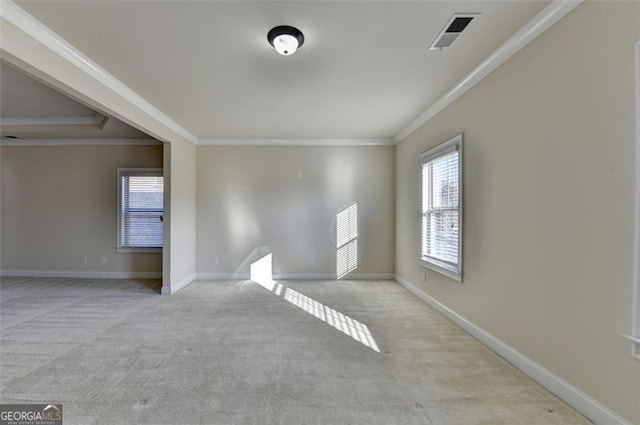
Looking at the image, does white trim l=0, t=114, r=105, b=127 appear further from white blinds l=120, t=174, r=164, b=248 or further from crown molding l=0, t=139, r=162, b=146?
white blinds l=120, t=174, r=164, b=248

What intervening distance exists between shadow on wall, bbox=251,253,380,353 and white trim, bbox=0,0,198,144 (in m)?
3.05

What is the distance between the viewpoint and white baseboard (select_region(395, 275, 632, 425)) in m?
1.63

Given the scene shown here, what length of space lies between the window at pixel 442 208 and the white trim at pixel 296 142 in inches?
56.8

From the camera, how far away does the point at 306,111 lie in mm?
3873

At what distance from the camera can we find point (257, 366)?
2.30 metres

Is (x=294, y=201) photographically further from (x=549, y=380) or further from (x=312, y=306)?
(x=549, y=380)

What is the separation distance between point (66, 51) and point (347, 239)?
4.41m

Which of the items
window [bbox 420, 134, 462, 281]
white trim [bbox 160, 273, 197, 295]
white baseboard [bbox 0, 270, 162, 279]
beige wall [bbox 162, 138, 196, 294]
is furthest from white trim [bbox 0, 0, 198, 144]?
window [bbox 420, 134, 462, 281]

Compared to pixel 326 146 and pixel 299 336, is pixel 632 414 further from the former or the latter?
pixel 326 146

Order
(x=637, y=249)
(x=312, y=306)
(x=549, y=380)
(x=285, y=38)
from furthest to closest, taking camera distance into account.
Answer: (x=312, y=306) → (x=285, y=38) → (x=549, y=380) → (x=637, y=249)

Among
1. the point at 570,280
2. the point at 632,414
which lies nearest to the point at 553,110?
the point at 570,280

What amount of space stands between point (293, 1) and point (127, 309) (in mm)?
3946

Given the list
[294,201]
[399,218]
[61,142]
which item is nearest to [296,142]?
[294,201]

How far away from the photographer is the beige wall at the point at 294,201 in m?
5.32
